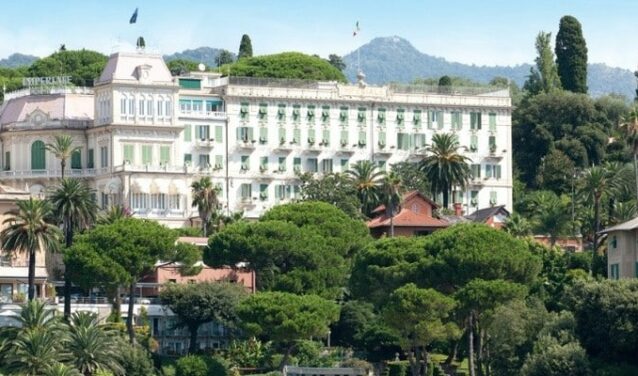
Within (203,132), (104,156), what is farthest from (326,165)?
(104,156)

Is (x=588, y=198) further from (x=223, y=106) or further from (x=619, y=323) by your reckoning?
(x=619, y=323)

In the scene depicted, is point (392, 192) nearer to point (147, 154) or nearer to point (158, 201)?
point (158, 201)

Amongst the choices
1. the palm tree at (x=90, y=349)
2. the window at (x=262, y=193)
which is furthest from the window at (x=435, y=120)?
the palm tree at (x=90, y=349)

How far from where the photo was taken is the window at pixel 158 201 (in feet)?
462

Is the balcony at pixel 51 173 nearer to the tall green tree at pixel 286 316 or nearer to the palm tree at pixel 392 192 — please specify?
the palm tree at pixel 392 192

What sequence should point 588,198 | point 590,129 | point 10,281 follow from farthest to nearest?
point 590,129, point 588,198, point 10,281

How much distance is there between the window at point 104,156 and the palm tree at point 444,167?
858 inches

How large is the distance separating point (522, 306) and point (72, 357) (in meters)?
22.5

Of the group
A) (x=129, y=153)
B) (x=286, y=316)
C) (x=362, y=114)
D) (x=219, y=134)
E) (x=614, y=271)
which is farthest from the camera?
(x=362, y=114)

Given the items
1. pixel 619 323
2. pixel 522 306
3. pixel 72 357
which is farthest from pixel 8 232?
pixel 619 323

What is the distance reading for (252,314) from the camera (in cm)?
11338

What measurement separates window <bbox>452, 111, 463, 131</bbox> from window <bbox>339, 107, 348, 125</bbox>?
871 centimetres

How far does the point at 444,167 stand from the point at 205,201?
59.1 feet

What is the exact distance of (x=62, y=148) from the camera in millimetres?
137250
